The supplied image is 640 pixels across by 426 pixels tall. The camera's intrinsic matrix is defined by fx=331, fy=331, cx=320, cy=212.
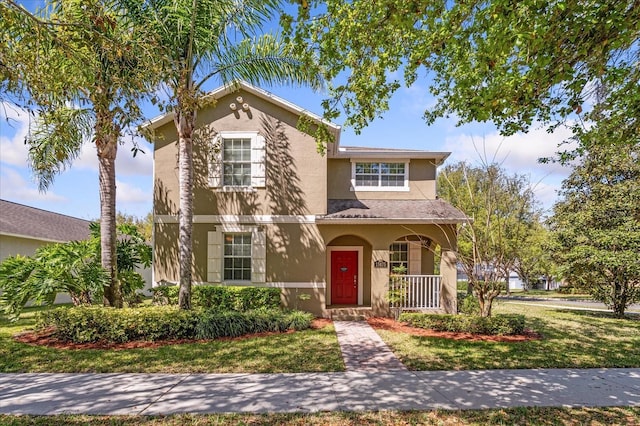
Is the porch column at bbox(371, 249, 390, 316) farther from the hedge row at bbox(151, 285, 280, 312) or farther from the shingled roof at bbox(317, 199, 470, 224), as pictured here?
the hedge row at bbox(151, 285, 280, 312)

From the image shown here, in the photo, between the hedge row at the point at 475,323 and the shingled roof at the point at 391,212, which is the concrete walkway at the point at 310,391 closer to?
the hedge row at the point at 475,323

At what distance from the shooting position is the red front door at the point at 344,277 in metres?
14.5

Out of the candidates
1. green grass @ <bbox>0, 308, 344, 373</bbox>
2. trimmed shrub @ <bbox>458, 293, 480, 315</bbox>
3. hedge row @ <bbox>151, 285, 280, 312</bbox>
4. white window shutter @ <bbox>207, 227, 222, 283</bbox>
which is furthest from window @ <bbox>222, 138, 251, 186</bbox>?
trimmed shrub @ <bbox>458, 293, 480, 315</bbox>

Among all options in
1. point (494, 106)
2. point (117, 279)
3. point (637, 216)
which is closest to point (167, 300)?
point (117, 279)

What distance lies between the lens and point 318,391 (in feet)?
19.6

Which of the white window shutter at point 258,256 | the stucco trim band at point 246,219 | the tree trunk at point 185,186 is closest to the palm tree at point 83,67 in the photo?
the tree trunk at point 185,186

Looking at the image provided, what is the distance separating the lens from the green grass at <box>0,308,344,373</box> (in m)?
7.13

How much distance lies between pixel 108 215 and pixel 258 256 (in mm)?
5132

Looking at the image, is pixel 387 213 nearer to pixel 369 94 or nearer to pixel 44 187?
pixel 369 94

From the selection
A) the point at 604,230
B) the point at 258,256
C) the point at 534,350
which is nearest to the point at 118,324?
the point at 258,256

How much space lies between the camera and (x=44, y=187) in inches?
496

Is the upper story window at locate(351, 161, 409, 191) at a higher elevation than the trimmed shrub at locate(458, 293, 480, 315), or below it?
higher

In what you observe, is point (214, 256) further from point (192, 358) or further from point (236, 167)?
point (192, 358)

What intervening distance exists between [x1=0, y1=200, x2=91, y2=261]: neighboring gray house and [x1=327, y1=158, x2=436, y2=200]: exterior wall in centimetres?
1563
